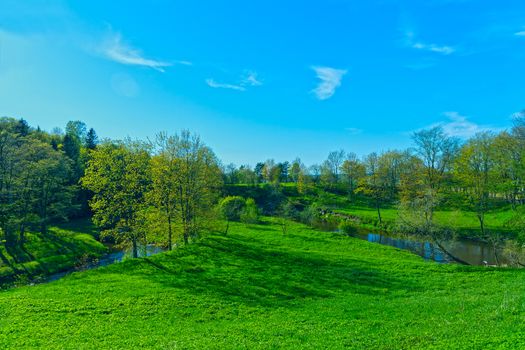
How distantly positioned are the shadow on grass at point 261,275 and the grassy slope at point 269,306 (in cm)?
9

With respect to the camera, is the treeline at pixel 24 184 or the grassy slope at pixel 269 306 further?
the treeline at pixel 24 184

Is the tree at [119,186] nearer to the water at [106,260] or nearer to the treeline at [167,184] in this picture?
the treeline at [167,184]

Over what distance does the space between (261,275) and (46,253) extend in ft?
109

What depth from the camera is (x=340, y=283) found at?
73.9ft

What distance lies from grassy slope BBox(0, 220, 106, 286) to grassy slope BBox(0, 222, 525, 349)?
14911 millimetres

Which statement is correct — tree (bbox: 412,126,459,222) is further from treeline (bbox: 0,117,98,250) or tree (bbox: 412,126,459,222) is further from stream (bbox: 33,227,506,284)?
treeline (bbox: 0,117,98,250)

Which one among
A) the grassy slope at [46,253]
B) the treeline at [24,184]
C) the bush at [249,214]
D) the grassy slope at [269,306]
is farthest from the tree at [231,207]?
the treeline at [24,184]

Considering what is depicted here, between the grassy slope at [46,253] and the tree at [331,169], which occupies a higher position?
the tree at [331,169]

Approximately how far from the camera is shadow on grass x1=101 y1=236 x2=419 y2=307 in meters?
20.4

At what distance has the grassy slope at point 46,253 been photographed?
32969 mm

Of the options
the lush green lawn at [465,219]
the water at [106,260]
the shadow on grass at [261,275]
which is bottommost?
the water at [106,260]

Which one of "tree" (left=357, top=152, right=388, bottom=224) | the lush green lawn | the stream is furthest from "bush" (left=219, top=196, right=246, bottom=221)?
"tree" (left=357, top=152, right=388, bottom=224)

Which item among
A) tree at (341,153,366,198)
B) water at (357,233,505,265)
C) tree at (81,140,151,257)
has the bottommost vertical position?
water at (357,233,505,265)

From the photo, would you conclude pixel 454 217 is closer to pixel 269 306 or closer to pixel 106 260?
pixel 269 306
